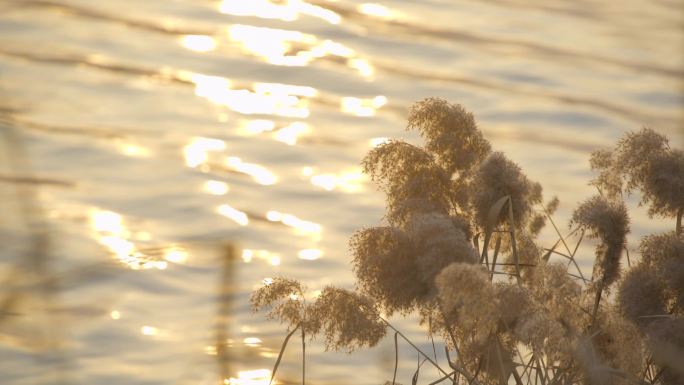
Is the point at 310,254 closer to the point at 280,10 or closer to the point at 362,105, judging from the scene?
the point at 362,105

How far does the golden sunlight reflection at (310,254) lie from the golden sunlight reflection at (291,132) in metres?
0.75

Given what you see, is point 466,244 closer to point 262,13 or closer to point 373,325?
point 373,325

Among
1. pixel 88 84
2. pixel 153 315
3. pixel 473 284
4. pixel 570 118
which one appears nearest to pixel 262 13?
pixel 88 84

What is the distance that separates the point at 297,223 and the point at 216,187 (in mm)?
314

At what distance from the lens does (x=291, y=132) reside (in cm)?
432

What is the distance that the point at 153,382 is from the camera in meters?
2.70

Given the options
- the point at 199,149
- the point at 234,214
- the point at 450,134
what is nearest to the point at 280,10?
the point at 199,149

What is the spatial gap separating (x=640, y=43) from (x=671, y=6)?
46 centimetres

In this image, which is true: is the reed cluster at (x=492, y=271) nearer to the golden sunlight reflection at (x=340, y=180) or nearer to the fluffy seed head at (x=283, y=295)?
the fluffy seed head at (x=283, y=295)

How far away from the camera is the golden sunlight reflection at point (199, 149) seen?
13.3 ft

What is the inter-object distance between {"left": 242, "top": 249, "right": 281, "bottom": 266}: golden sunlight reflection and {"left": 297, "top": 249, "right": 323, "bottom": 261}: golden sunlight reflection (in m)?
0.06

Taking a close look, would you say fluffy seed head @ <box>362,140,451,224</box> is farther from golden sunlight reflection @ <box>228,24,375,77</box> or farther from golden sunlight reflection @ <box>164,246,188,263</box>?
golden sunlight reflection @ <box>228,24,375,77</box>

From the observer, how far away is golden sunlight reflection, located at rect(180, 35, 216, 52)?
4.84 metres

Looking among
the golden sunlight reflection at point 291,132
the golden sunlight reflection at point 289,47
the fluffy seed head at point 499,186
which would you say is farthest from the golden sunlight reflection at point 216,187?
the fluffy seed head at point 499,186
